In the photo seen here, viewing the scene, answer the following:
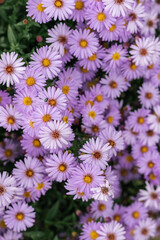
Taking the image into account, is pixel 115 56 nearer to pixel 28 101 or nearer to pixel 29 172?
pixel 28 101

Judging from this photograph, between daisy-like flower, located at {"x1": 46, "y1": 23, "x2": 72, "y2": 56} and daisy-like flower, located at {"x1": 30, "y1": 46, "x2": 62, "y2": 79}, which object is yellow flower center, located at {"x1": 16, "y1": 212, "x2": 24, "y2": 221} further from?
daisy-like flower, located at {"x1": 46, "y1": 23, "x2": 72, "y2": 56}

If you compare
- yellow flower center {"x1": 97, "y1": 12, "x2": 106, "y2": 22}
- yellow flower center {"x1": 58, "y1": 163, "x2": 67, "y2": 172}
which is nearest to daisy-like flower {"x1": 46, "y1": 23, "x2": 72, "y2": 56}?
yellow flower center {"x1": 97, "y1": 12, "x2": 106, "y2": 22}

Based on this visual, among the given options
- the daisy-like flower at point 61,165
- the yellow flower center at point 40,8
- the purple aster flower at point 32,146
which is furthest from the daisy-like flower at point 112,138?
the yellow flower center at point 40,8

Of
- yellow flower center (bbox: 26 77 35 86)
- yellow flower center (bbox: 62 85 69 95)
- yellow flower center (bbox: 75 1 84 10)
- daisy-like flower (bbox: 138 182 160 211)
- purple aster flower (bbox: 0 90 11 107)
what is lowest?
daisy-like flower (bbox: 138 182 160 211)

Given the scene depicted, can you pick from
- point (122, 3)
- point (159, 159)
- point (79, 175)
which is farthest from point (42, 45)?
point (159, 159)

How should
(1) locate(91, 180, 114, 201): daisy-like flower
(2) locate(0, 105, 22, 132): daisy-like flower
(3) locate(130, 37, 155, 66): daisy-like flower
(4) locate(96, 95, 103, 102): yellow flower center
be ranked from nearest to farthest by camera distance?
(1) locate(91, 180, 114, 201): daisy-like flower < (2) locate(0, 105, 22, 132): daisy-like flower < (3) locate(130, 37, 155, 66): daisy-like flower < (4) locate(96, 95, 103, 102): yellow flower center

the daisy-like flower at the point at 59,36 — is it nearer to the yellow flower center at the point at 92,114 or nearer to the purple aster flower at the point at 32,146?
the yellow flower center at the point at 92,114
